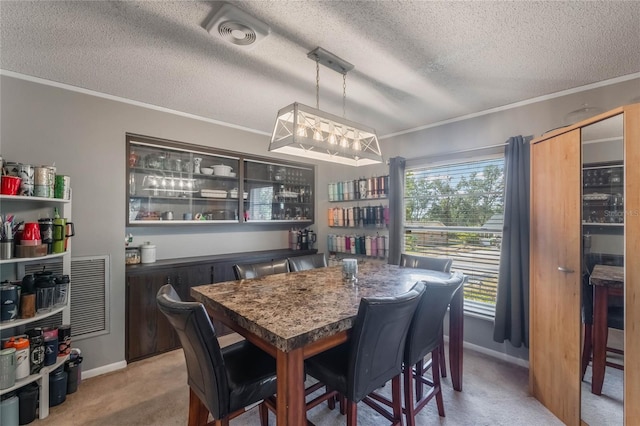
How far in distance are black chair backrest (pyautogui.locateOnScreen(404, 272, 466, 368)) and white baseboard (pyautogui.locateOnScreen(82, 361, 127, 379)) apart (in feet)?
8.69

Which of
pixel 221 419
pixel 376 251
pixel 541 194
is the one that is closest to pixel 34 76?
pixel 221 419

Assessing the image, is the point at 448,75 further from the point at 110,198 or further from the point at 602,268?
the point at 110,198

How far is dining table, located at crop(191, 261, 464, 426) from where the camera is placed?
1203mm

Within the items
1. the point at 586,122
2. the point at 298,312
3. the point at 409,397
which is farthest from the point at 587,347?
the point at 298,312

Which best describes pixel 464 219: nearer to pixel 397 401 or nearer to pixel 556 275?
pixel 556 275

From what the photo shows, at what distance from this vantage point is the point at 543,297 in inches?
88.7

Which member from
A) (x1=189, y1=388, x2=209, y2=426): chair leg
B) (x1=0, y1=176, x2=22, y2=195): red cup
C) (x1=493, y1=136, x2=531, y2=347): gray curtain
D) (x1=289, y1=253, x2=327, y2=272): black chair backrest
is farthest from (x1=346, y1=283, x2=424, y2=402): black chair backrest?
(x1=0, y1=176, x2=22, y2=195): red cup

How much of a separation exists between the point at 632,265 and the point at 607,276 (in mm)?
269

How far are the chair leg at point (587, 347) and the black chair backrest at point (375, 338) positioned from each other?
1282 millimetres

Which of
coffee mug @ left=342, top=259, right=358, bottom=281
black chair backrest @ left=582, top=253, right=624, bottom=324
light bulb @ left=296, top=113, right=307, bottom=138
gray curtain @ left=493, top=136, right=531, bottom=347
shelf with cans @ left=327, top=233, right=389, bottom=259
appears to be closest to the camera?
black chair backrest @ left=582, top=253, right=624, bottom=324

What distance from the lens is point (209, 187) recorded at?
375 cm

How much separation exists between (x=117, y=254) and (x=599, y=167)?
12.8 feet

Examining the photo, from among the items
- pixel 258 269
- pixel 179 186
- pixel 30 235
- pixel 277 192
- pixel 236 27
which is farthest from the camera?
pixel 277 192

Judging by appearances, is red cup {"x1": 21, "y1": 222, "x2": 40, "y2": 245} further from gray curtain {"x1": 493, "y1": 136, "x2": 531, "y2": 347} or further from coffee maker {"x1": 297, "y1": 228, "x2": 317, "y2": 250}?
gray curtain {"x1": 493, "y1": 136, "x2": 531, "y2": 347}
